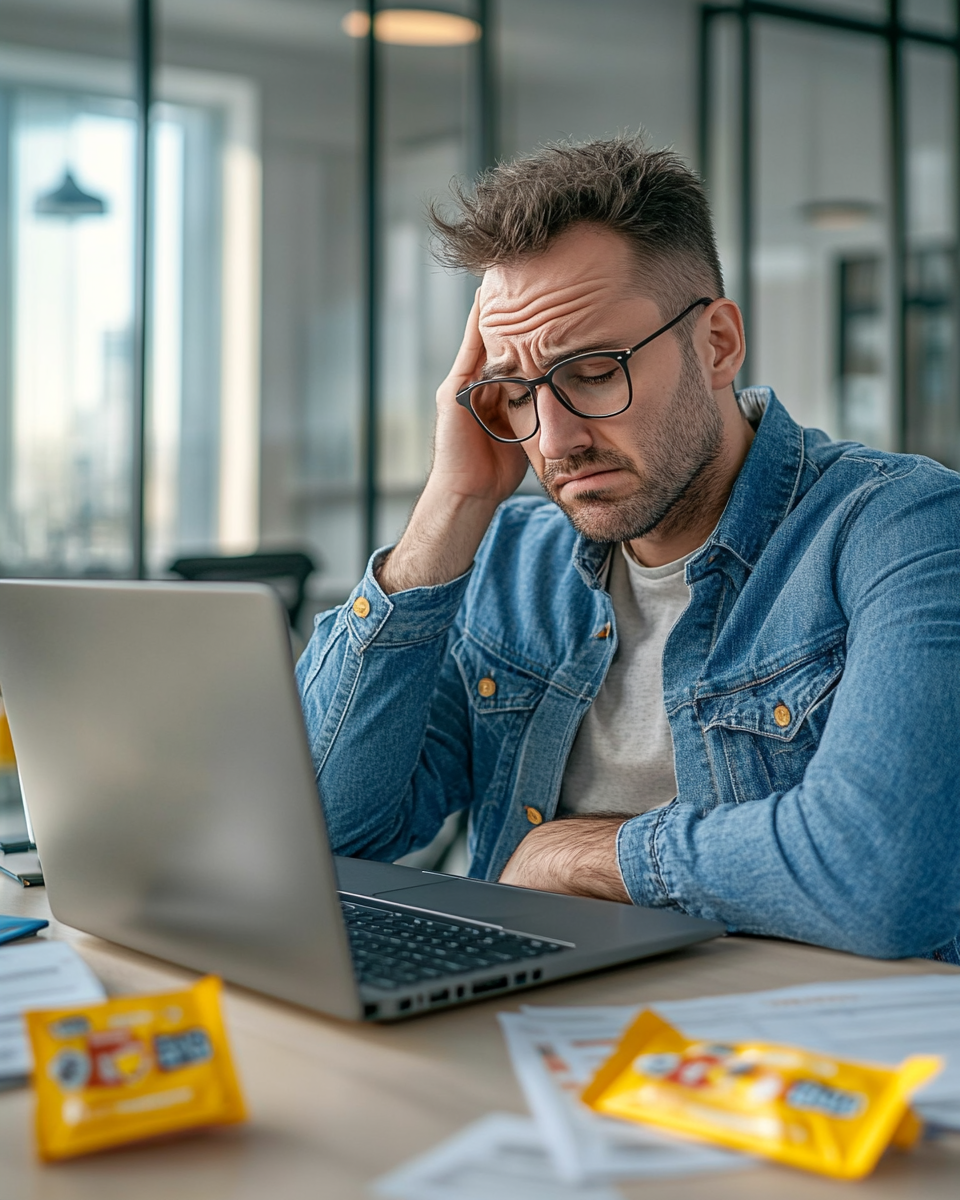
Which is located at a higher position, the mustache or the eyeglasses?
the eyeglasses

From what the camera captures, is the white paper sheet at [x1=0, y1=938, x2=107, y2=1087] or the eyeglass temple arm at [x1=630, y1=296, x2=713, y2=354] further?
the eyeglass temple arm at [x1=630, y1=296, x2=713, y2=354]

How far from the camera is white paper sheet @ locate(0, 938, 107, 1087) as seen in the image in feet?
2.48

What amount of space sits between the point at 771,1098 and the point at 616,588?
0.95m

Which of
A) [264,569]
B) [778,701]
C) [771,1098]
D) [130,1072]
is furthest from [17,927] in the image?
[264,569]

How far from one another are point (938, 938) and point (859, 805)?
4.5 inches

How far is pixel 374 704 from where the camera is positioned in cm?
146

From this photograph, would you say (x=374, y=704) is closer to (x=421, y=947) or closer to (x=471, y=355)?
(x=471, y=355)

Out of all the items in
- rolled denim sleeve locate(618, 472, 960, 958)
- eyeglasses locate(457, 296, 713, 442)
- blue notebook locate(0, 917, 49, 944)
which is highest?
eyeglasses locate(457, 296, 713, 442)

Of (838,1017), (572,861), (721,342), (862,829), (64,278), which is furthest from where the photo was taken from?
(64,278)

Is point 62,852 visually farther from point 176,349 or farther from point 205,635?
point 176,349

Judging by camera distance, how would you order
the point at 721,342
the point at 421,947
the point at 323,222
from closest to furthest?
the point at 421,947
the point at 721,342
the point at 323,222

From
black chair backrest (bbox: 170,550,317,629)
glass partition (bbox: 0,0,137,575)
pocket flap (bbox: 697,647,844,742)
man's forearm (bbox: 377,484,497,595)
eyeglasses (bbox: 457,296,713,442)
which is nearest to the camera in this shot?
pocket flap (bbox: 697,647,844,742)

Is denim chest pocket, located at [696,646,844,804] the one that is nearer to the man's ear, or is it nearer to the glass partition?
the man's ear

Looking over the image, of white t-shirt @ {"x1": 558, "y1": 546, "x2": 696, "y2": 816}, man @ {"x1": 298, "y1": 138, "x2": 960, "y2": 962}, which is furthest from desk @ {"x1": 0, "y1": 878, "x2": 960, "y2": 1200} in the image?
white t-shirt @ {"x1": 558, "y1": 546, "x2": 696, "y2": 816}
